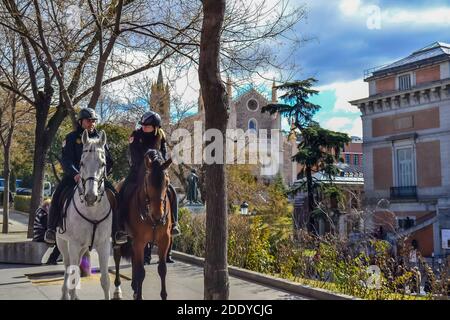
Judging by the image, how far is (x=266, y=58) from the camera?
12.8m

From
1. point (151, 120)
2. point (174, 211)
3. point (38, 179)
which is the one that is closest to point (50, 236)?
point (174, 211)

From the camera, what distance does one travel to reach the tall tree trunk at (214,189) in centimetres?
649

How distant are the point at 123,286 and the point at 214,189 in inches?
172

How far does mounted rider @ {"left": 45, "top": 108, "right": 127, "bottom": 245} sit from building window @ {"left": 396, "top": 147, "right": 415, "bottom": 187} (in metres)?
36.9

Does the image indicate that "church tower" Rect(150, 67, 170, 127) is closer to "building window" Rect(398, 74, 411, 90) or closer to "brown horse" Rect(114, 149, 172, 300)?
"brown horse" Rect(114, 149, 172, 300)

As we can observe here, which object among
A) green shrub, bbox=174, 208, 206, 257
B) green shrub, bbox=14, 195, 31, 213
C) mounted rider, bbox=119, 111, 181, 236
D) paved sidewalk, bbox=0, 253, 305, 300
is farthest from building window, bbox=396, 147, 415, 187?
mounted rider, bbox=119, 111, 181, 236

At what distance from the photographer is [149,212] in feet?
23.1

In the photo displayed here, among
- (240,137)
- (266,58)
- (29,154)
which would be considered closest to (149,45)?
(266,58)

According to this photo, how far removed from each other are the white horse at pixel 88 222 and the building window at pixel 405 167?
122ft

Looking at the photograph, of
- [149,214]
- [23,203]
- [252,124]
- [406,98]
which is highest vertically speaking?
[252,124]

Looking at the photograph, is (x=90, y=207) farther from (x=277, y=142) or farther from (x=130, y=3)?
(x=277, y=142)

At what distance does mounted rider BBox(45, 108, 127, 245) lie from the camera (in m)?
7.33

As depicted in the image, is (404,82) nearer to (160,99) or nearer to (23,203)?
(160,99)
